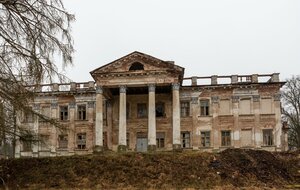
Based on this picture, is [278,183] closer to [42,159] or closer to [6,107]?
[42,159]

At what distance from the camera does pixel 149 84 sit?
35.9 metres

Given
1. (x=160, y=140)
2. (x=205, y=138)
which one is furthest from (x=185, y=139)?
(x=160, y=140)

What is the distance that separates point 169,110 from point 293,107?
1701 cm

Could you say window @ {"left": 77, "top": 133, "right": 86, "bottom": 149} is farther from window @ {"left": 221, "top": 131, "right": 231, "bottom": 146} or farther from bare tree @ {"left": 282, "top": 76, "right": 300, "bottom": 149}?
bare tree @ {"left": 282, "top": 76, "right": 300, "bottom": 149}

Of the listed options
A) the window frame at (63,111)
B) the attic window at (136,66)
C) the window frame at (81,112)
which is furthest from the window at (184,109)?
the window frame at (63,111)

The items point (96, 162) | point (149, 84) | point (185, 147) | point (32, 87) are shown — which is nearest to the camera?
point (32, 87)

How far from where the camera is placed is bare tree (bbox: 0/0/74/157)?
10445mm

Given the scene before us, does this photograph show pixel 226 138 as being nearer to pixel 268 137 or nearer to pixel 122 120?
pixel 268 137

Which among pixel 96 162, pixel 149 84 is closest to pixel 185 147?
pixel 149 84

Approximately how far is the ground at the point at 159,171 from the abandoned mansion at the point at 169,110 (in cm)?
810

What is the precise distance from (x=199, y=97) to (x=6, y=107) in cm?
3010

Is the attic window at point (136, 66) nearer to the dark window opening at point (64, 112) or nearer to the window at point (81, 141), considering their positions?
the window at point (81, 141)

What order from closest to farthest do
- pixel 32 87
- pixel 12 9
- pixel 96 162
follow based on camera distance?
pixel 12 9
pixel 32 87
pixel 96 162

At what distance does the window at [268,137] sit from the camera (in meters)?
38.0
